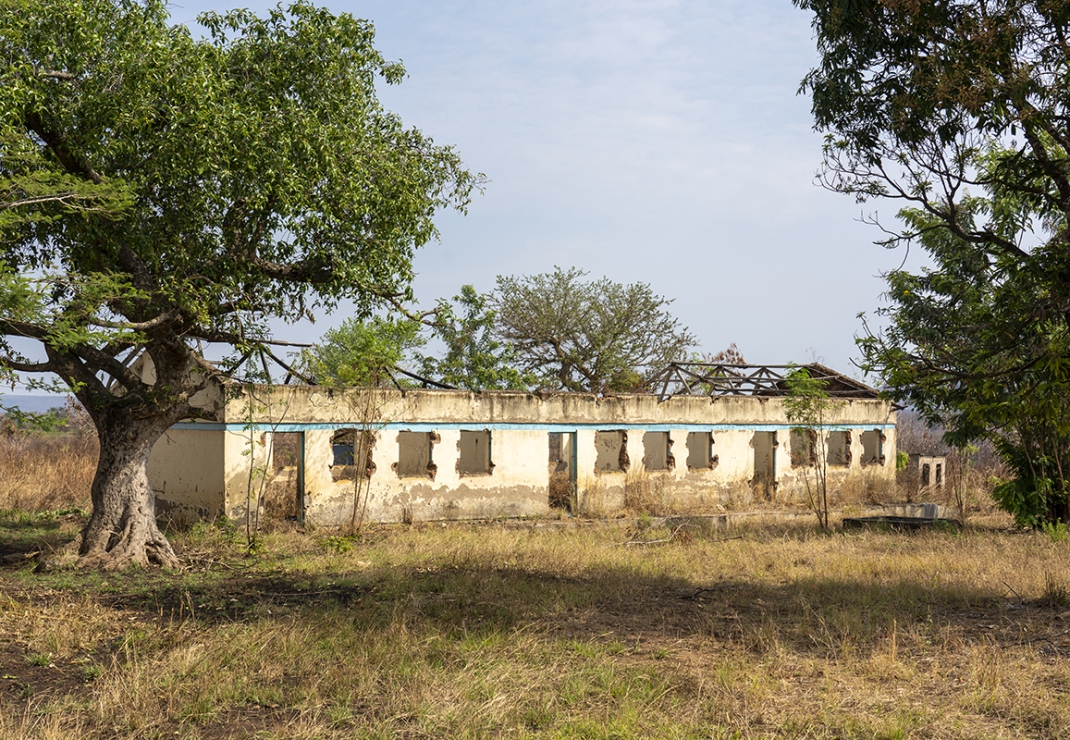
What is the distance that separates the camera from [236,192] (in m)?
11.6

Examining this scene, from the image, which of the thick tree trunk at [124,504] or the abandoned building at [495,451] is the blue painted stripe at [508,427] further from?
the thick tree trunk at [124,504]

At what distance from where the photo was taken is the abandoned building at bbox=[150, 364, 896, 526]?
16688 millimetres

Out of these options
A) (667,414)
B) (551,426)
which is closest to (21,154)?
(551,426)

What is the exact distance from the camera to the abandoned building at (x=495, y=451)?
16.7 meters

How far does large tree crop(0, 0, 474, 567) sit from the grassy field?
268cm

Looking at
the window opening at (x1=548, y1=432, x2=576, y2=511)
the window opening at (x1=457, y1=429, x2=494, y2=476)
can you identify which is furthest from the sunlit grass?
the window opening at (x1=457, y1=429, x2=494, y2=476)

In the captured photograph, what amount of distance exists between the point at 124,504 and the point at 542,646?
24.6 ft

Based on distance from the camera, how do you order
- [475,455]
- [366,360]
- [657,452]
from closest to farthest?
[366,360], [657,452], [475,455]

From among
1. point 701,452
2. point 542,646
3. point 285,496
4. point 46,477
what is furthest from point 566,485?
point 542,646

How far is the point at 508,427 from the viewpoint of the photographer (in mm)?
19906

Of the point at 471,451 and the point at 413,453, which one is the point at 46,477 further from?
the point at 471,451

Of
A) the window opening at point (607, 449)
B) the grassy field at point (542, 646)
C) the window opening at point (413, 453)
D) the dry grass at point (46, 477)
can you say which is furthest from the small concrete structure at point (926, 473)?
the dry grass at point (46, 477)

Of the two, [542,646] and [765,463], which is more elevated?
[765,463]

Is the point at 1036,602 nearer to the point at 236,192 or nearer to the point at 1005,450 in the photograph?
the point at 1005,450
